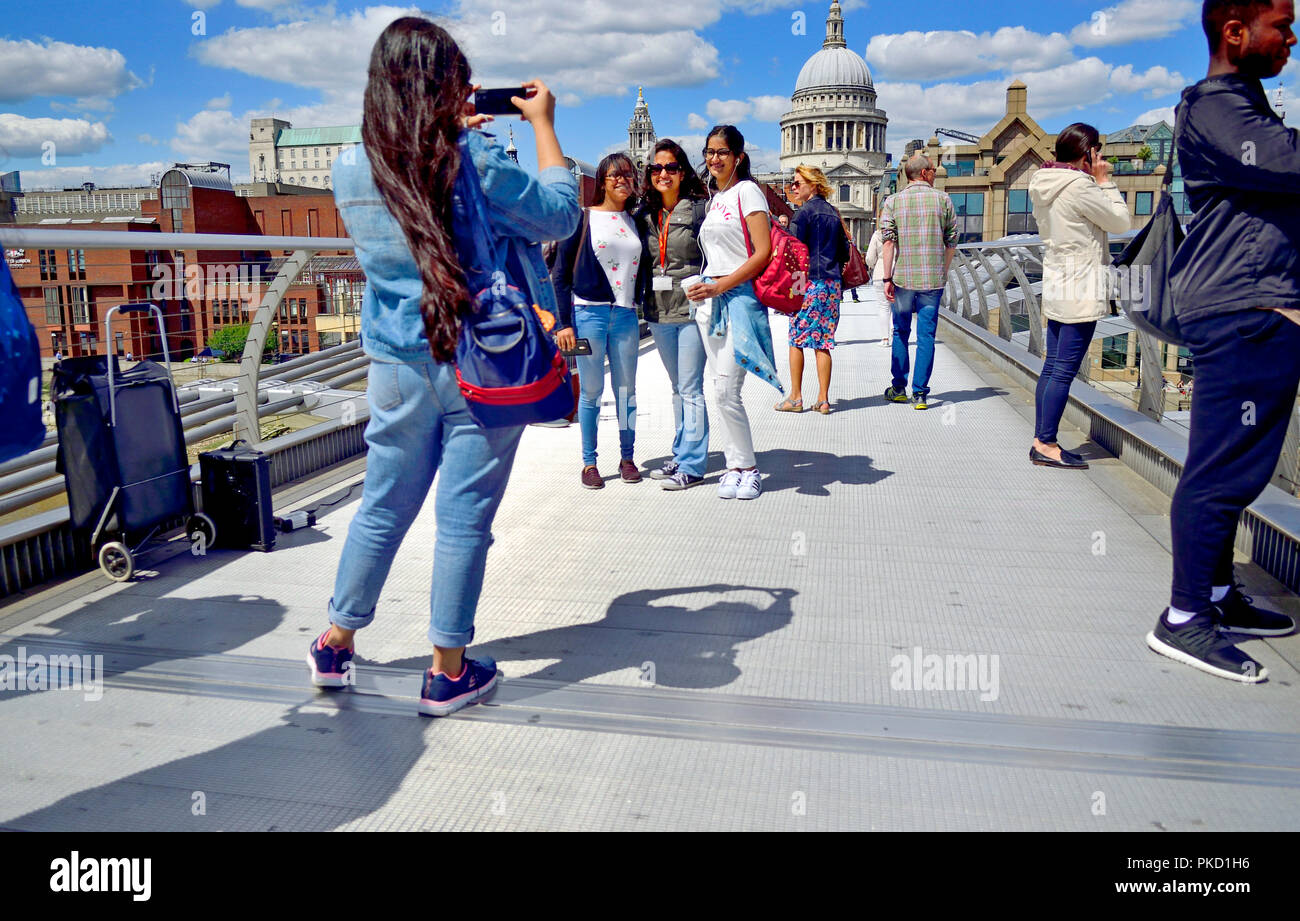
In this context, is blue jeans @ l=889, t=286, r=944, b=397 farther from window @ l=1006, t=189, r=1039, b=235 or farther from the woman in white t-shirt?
Answer: window @ l=1006, t=189, r=1039, b=235

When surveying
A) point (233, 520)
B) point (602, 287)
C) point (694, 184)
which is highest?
point (694, 184)

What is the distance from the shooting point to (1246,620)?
11.3 feet

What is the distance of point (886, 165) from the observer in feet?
440

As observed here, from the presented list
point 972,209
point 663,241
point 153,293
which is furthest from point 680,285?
point 972,209

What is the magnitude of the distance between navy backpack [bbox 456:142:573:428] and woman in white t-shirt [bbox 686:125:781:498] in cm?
265

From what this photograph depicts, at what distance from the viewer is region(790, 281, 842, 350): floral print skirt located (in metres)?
8.26

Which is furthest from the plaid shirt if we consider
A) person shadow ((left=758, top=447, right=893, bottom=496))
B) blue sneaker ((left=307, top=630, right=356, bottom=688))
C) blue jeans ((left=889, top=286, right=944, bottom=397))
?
blue sneaker ((left=307, top=630, right=356, bottom=688))

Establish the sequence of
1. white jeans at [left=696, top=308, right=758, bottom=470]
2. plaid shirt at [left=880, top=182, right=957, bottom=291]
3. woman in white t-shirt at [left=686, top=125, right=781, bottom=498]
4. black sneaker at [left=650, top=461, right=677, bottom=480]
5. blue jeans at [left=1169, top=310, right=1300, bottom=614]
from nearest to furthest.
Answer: blue jeans at [left=1169, top=310, right=1300, bottom=614] → woman in white t-shirt at [left=686, top=125, right=781, bottom=498] → white jeans at [left=696, top=308, right=758, bottom=470] → black sneaker at [left=650, top=461, right=677, bottom=480] → plaid shirt at [left=880, top=182, right=957, bottom=291]

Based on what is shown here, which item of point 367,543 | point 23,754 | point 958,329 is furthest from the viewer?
point 958,329

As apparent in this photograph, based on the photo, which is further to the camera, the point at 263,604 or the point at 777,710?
the point at 263,604

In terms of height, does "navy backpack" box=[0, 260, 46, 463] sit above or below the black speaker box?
above

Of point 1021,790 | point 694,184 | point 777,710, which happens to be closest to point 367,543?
point 777,710

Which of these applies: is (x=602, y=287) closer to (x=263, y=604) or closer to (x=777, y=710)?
(x=263, y=604)
